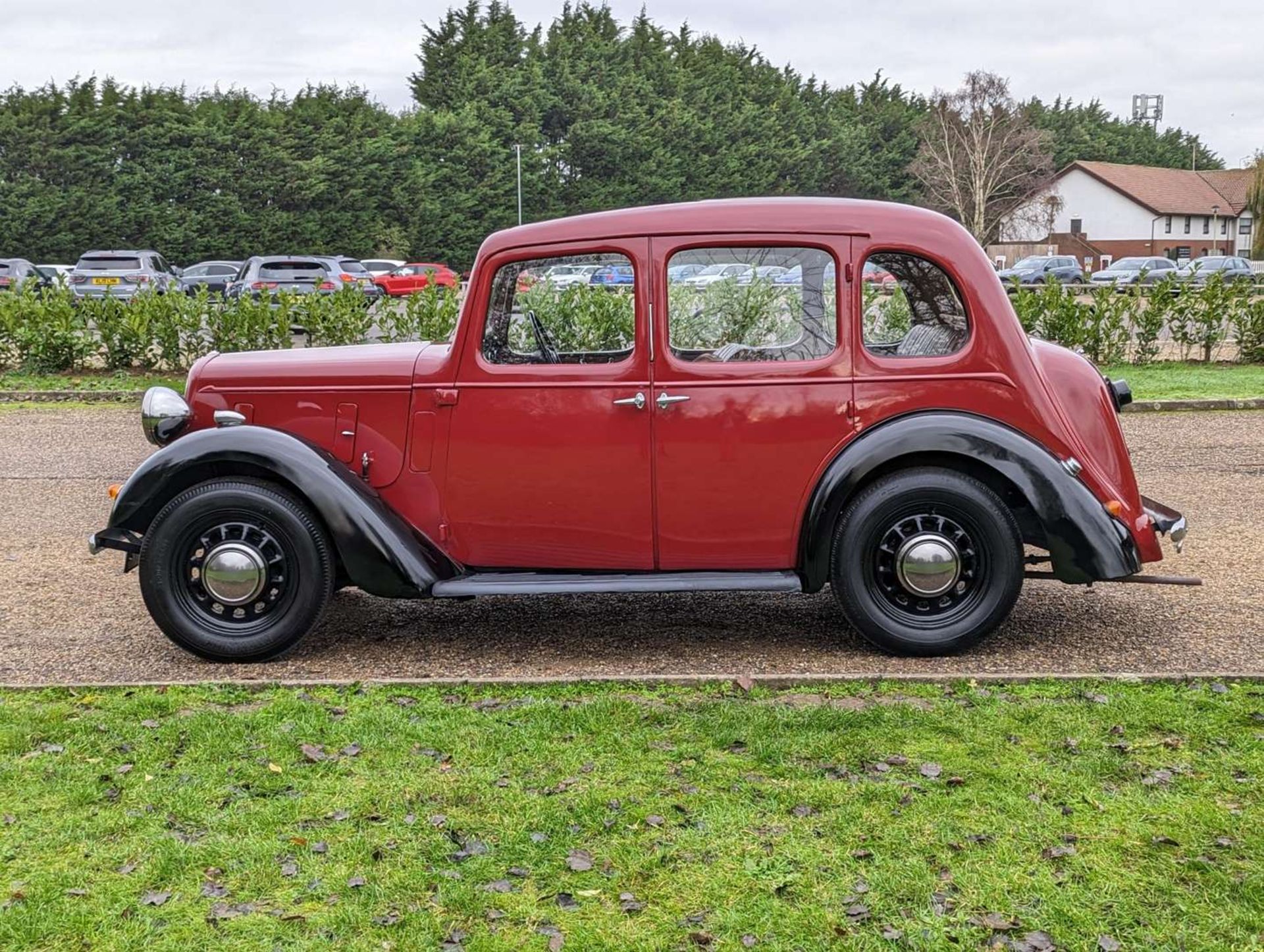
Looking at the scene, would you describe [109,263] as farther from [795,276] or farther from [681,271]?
[795,276]

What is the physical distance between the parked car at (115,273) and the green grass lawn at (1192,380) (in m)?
21.8

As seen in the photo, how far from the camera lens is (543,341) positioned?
18.8 ft

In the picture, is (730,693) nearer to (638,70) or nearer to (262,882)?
(262,882)

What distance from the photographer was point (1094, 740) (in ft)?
14.7

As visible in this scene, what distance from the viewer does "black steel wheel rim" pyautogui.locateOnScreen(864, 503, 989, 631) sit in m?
5.44

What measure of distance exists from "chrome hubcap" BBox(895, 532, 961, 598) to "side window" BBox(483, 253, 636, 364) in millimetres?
1561

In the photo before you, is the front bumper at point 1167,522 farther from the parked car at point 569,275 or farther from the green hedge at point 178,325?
the green hedge at point 178,325

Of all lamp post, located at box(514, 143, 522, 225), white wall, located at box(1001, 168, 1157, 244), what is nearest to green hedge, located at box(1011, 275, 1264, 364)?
lamp post, located at box(514, 143, 522, 225)

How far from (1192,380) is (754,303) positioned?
11984 mm

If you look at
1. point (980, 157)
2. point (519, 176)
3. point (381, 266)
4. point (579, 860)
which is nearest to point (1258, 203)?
point (980, 157)

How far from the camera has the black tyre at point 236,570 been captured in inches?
216

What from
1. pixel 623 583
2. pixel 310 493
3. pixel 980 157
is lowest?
pixel 623 583

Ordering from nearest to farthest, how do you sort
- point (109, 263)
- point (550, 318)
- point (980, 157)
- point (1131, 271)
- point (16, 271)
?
1. point (550, 318)
2. point (109, 263)
3. point (16, 271)
4. point (1131, 271)
5. point (980, 157)

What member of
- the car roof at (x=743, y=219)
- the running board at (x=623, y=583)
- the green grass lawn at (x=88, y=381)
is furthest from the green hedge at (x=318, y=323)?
the running board at (x=623, y=583)
